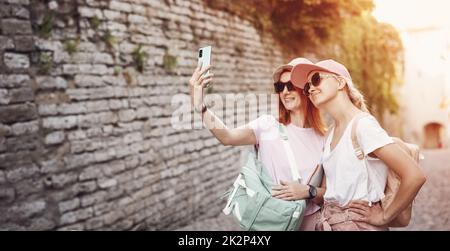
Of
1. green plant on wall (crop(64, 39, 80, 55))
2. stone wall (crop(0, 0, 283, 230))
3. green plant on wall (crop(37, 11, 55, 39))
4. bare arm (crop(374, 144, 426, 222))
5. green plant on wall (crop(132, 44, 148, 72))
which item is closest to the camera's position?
bare arm (crop(374, 144, 426, 222))

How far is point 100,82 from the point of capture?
157 inches

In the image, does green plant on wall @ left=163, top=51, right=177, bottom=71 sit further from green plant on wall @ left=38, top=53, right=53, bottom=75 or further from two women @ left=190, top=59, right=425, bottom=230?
two women @ left=190, top=59, right=425, bottom=230

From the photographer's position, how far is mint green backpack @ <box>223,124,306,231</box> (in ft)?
5.97

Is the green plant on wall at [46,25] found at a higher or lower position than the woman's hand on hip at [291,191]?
Result: higher

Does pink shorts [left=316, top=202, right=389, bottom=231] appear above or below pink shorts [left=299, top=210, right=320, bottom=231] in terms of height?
above

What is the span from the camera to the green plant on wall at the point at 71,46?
3628mm

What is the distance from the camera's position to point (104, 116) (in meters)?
4.02

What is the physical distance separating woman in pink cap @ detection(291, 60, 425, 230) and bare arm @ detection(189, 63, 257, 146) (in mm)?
316

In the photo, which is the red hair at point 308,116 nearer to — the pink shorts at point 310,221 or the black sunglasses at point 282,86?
the black sunglasses at point 282,86

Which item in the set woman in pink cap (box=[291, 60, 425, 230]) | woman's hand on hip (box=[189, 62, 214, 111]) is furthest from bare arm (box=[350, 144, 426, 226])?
woman's hand on hip (box=[189, 62, 214, 111])

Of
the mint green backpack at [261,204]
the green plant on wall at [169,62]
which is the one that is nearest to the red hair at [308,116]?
the mint green backpack at [261,204]

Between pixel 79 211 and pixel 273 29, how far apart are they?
4.16 m

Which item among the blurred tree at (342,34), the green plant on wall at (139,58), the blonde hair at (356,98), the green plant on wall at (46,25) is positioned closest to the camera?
the blonde hair at (356,98)

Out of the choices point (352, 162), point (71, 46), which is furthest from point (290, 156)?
point (71, 46)
